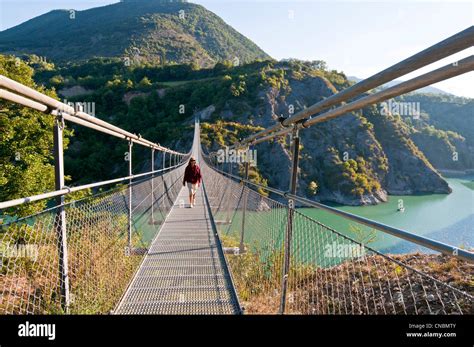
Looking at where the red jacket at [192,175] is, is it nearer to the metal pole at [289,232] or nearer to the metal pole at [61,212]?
the metal pole at [289,232]

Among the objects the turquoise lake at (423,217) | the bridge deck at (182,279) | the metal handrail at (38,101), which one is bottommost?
→ the turquoise lake at (423,217)

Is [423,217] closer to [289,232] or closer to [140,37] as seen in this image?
[289,232]

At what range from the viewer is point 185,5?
10094cm

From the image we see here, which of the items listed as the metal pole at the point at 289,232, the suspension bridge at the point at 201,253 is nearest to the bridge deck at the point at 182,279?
the suspension bridge at the point at 201,253

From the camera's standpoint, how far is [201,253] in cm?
344

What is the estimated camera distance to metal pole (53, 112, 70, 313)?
142 centimetres

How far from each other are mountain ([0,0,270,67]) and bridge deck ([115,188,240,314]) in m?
74.1

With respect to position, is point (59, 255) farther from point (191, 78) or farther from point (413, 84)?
point (191, 78)

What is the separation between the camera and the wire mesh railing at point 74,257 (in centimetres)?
133

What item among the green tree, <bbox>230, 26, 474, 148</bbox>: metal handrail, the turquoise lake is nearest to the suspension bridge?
<bbox>230, 26, 474, 148</bbox>: metal handrail

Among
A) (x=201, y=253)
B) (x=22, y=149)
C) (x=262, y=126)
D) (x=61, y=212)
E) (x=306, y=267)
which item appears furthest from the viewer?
(x=262, y=126)

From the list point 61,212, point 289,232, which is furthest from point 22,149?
point 289,232

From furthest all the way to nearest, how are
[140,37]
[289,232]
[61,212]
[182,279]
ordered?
[140,37]
[182,279]
[289,232]
[61,212]

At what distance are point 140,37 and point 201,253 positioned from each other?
287ft
